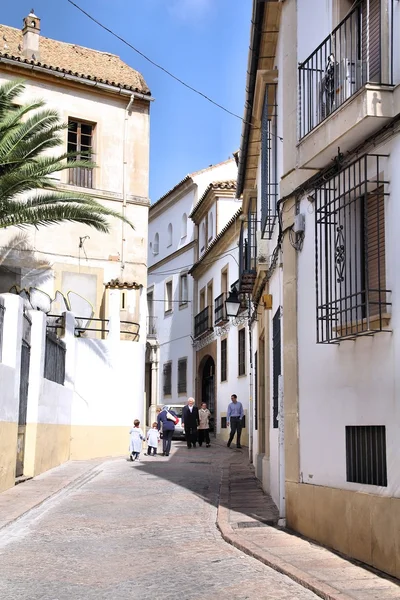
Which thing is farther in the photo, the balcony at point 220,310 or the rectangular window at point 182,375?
the rectangular window at point 182,375

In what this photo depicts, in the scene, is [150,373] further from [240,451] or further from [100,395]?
[100,395]

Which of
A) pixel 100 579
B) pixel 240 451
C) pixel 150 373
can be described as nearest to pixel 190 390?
pixel 150 373

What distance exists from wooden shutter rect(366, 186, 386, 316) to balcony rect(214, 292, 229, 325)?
22.1 m

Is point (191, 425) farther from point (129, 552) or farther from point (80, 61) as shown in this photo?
point (129, 552)

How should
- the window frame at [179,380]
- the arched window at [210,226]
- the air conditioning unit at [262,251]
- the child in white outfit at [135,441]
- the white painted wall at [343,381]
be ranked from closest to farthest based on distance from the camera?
1. the white painted wall at [343,381]
2. the air conditioning unit at [262,251]
3. the child in white outfit at [135,441]
4. the arched window at [210,226]
5. the window frame at [179,380]

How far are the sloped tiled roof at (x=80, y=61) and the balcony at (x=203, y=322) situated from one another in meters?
11.3

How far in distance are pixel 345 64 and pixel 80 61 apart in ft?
61.5

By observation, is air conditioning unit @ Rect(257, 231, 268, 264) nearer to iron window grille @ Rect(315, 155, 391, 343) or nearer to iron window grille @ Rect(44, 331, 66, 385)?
iron window grille @ Rect(315, 155, 391, 343)

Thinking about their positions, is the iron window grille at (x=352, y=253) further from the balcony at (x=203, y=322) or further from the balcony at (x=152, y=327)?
the balcony at (x=152, y=327)

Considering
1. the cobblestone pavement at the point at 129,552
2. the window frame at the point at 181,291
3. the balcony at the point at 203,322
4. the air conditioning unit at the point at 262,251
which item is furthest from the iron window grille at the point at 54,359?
the window frame at the point at 181,291

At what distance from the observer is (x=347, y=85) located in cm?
861

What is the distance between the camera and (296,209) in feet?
32.3

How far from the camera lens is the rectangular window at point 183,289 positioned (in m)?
38.9

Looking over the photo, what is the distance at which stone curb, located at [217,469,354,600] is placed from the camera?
6.37m
